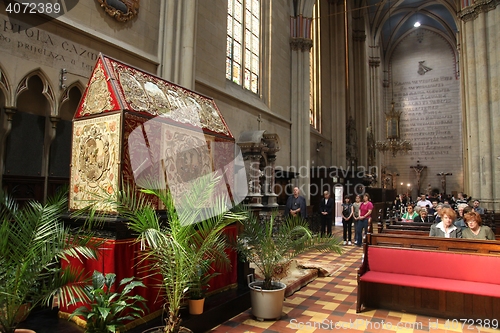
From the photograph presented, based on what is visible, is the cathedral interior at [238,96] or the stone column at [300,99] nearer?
the cathedral interior at [238,96]

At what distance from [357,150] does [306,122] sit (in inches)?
Answer: 366

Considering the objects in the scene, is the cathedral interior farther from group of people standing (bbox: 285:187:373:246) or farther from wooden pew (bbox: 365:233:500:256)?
wooden pew (bbox: 365:233:500:256)

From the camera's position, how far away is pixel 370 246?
14.7 feet

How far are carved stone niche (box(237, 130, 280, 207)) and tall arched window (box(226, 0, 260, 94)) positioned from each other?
2.62 metres

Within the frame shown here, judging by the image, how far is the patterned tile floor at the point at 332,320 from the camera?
11.4 feet

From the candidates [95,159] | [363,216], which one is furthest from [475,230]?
[95,159]

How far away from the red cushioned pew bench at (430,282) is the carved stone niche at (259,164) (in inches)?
214

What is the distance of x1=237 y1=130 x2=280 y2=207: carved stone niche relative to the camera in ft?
32.5

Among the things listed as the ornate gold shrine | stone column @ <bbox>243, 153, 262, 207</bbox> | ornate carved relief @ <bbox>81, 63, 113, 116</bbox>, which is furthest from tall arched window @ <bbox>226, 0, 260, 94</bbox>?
ornate carved relief @ <bbox>81, 63, 113, 116</bbox>

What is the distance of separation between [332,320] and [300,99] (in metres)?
12.4

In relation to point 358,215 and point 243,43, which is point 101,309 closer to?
point 358,215

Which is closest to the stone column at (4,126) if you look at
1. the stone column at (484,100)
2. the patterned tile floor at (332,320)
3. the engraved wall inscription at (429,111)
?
the patterned tile floor at (332,320)

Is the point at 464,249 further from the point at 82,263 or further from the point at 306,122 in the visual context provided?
the point at 306,122

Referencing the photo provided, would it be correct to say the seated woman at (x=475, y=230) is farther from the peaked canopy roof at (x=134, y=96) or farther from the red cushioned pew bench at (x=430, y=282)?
the peaked canopy roof at (x=134, y=96)
